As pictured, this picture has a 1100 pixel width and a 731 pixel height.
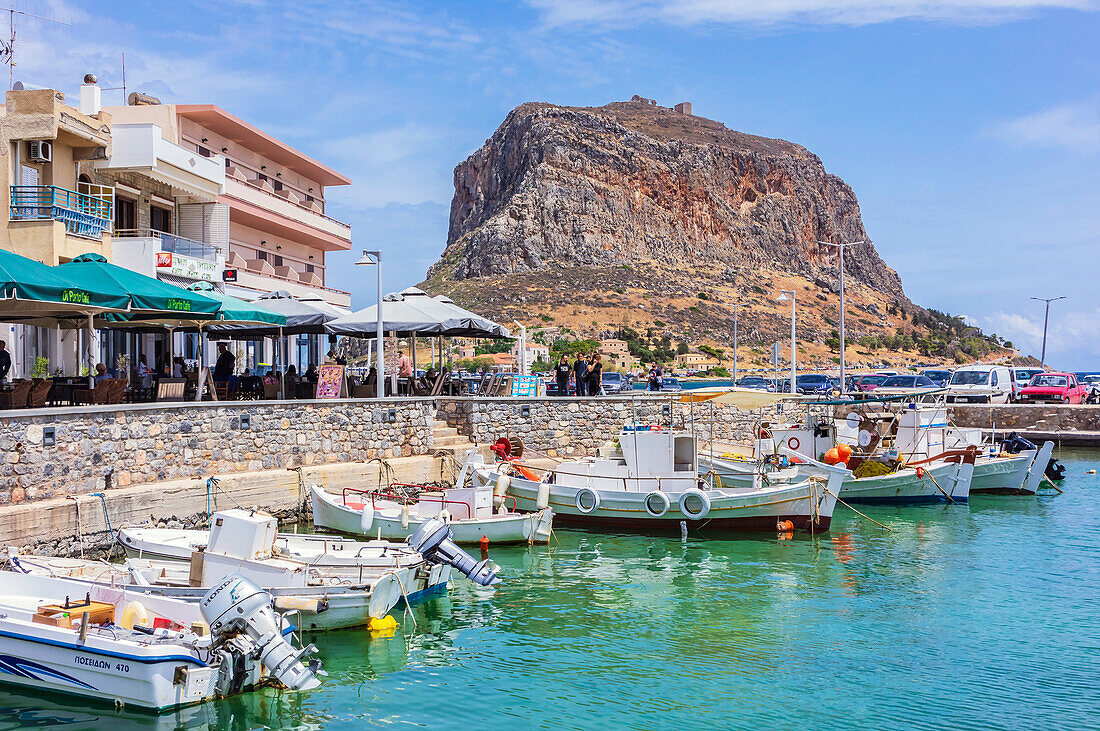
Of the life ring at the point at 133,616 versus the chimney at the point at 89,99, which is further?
the chimney at the point at 89,99

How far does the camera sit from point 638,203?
133250 mm

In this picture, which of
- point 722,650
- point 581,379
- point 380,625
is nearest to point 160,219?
point 581,379

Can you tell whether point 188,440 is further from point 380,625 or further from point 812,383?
point 812,383

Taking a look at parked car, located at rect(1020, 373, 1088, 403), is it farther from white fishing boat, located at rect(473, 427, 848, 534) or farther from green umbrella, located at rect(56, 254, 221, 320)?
green umbrella, located at rect(56, 254, 221, 320)

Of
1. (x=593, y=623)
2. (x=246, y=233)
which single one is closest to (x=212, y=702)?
(x=593, y=623)

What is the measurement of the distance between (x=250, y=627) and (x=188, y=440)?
8968mm

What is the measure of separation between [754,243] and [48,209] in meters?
127

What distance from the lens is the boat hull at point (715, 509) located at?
65.1 ft

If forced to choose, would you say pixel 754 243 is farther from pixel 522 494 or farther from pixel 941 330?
pixel 522 494

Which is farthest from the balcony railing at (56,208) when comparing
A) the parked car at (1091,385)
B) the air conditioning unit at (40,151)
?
the parked car at (1091,385)

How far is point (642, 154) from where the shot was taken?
137250 millimetres

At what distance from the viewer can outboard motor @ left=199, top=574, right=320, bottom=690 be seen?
32.4 feet

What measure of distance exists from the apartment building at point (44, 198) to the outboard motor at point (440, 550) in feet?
45.5

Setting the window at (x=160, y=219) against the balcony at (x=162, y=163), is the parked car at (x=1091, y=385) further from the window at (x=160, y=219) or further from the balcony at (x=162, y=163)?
the window at (x=160, y=219)
